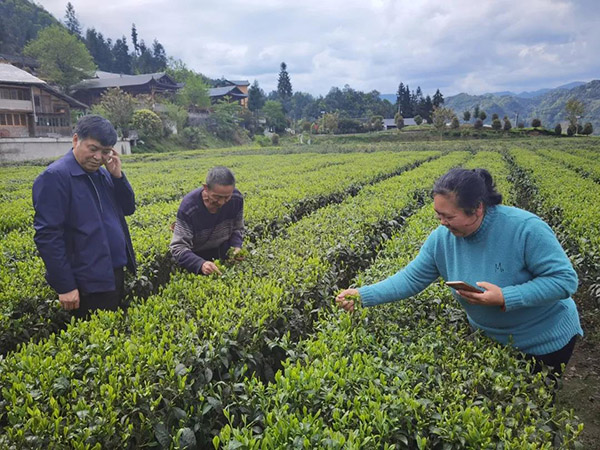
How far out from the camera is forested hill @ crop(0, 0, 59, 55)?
54688 mm

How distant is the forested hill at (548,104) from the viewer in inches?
4515

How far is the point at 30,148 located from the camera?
95.4ft

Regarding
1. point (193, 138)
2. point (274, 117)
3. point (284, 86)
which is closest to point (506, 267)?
point (193, 138)

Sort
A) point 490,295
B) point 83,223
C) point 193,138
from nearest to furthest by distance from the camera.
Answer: point 490,295, point 83,223, point 193,138

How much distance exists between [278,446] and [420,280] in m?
1.55

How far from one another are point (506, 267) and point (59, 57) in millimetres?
53663

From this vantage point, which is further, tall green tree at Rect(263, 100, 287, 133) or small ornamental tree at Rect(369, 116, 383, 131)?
tall green tree at Rect(263, 100, 287, 133)

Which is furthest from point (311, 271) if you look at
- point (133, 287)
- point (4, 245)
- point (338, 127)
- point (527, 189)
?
point (338, 127)

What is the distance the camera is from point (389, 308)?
3.20 m

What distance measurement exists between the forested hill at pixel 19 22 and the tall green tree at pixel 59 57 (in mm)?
9609

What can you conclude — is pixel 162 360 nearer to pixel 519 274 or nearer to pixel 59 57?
pixel 519 274

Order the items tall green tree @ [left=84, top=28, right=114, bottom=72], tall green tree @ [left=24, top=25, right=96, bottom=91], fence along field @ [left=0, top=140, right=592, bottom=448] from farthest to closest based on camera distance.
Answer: tall green tree @ [left=84, top=28, right=114, bottom=72]
tall green tree @ [left=24, top=25, right=96, bottom=91]
fence along field @ [left=0, top=140, right=592, bottom=448]

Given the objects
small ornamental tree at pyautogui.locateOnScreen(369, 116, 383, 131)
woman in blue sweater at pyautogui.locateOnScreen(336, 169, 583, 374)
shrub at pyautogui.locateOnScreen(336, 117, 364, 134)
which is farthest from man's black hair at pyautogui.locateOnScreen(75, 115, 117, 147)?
small ornamental tree at pyautogui.locateOnScreen(369, 116, 383, 131)

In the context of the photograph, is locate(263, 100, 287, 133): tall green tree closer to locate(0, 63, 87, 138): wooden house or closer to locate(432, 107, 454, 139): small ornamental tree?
locate(432, 107, 454, 139): small ornamental tree
